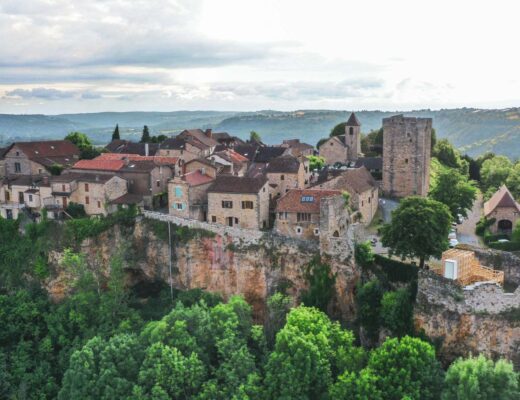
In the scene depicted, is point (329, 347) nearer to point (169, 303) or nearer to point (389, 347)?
point (389, 347)

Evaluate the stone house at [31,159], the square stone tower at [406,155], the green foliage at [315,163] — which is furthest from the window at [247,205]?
the stone house at [31,159]

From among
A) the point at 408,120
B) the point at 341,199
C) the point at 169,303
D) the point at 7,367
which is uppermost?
the point at 408,120

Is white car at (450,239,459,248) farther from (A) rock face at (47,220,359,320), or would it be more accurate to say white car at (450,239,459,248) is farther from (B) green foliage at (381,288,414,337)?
(A) rock face at (47,220,359,320)

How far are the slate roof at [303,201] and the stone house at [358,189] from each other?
216 inches

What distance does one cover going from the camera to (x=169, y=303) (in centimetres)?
5675

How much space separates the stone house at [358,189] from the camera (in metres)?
59.6

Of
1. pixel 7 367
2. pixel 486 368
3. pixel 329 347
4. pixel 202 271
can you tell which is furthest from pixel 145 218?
pixel 486 368

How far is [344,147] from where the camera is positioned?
92438mm

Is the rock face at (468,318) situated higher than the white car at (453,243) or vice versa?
the white car at (453,243)

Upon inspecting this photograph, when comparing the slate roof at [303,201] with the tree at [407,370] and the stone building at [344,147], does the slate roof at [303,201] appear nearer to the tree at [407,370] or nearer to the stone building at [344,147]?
the tree at [407,370]

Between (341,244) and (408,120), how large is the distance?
2650 cm

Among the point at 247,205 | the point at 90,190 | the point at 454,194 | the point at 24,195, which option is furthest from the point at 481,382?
the point at 24,195

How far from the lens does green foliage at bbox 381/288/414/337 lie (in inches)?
1687

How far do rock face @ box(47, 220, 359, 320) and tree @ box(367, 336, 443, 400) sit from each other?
10749mm
